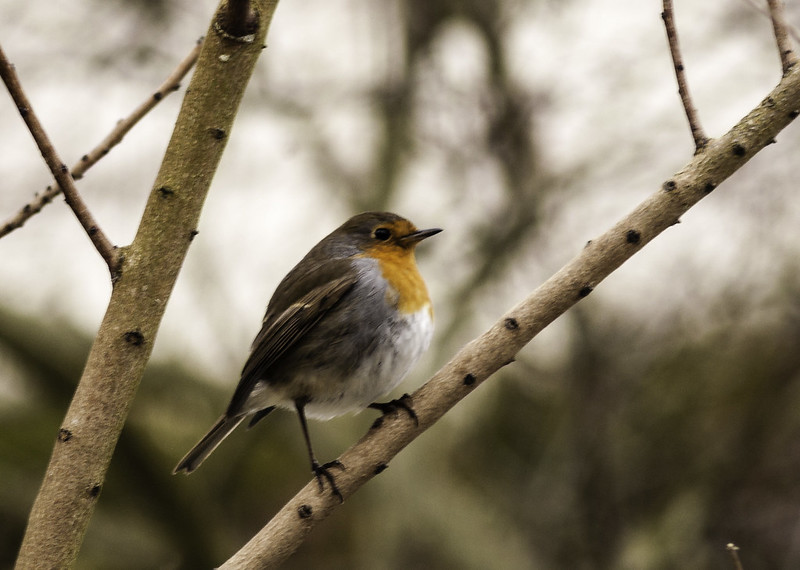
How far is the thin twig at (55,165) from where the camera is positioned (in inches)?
64.3

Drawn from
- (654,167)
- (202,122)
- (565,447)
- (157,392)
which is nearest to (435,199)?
(654,167)

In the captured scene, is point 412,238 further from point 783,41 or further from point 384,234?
point 783,41

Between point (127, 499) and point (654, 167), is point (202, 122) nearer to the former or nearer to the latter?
point (127, 499)

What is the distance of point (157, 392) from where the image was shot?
546 centimetres

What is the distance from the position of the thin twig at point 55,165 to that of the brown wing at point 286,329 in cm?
128

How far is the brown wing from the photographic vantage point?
2.98 meters

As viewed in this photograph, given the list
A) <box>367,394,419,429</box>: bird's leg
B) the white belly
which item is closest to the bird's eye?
the white belly

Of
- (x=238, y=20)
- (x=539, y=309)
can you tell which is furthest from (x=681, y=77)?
(x=238, y=20)

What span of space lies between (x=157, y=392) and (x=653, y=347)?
3095 mm

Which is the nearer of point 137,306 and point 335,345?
point 137,306

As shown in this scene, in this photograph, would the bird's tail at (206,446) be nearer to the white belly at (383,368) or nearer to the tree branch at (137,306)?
the white belly at (383,368)

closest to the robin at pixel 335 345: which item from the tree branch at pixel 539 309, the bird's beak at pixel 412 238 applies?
the bird's beak at pixel 412 238

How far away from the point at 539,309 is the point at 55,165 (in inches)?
43.0

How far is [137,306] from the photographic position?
1697 mm
